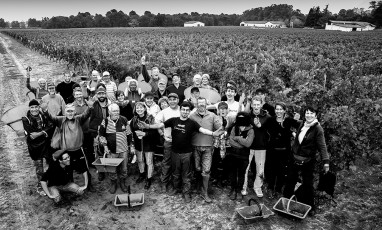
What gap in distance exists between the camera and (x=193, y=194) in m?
5.54

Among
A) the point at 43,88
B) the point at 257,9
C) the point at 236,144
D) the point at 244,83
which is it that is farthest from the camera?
the point at 257,9

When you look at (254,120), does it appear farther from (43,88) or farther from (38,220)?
(43,88)

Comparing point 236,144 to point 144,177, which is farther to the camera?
point 144,177

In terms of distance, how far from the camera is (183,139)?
16.4 feet

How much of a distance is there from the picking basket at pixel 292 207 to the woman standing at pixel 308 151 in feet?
0.47

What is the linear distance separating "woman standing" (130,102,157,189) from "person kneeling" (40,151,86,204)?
1271mm

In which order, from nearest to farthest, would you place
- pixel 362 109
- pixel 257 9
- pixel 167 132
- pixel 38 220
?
pixel 38 220 → pixel 167 132 → pixel 362 109 → pixel 257 9

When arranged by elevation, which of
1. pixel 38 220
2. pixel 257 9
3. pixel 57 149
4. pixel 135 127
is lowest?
pixel 38 220

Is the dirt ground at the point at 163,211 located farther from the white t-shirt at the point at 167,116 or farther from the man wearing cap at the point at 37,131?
the white t-shirt at the point at 167,116

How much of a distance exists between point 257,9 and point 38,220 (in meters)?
177

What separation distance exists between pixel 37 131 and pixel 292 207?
4.71 metres

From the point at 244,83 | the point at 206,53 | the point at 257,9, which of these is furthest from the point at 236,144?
the point at 257,9

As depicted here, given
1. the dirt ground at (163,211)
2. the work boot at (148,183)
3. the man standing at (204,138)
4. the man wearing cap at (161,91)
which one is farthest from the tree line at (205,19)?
the work boot at (148,183)

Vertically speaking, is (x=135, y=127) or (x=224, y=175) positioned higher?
(x=135, y=127)
